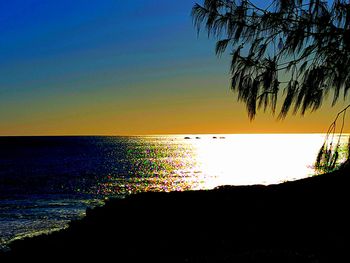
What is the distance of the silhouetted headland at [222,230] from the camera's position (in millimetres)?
6928

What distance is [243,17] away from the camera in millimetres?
7824

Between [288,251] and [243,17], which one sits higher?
[243,17]

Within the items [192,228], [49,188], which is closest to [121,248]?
[192,228]

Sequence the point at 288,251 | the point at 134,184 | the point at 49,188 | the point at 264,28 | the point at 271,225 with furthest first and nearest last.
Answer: the point at 134,184 → the point at 49,188 → the point at 271,225 → the point at 264,28 → the point at 288,251

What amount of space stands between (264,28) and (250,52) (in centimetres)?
49

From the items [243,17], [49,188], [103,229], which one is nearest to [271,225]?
[243,17]

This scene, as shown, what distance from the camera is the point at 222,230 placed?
916cm

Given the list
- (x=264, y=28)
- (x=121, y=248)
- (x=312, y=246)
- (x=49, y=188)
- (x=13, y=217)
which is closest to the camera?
(x=312, y=246)

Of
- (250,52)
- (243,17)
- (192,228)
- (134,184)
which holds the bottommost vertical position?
(134,184)

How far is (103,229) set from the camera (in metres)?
11.4

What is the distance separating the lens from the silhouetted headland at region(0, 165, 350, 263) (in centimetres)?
693

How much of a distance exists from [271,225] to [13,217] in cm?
1973

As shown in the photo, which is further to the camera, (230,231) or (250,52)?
(230,231)

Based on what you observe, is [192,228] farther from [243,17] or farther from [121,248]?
[243,17]
